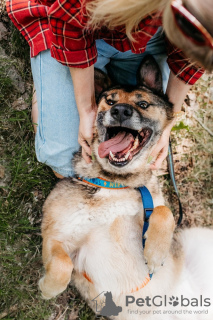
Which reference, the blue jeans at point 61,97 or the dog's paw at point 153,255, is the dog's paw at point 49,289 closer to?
the dog's paw at point 153,255

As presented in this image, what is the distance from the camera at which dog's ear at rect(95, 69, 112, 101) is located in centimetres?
291

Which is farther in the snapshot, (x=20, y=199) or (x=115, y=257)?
(x=20, y=199)

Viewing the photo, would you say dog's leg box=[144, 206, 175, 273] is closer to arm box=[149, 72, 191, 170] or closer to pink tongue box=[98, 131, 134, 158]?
arm box=[149, 72, 191, 170]

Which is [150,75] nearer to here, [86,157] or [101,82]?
[101,82]

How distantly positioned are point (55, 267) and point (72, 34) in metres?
1.82

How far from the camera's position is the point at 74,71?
2594 mm

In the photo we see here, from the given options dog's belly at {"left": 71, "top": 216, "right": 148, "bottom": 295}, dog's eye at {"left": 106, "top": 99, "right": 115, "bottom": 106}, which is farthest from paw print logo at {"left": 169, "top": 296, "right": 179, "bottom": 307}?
dog's eye at {"left": 106, "top": 99, "right": 115, "bottom": 106}

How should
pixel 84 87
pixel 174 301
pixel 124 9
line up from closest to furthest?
1. pixel 124 9
2. pixel 84 87
3. pixel 174 301

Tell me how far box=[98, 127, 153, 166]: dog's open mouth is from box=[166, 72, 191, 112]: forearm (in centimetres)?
56

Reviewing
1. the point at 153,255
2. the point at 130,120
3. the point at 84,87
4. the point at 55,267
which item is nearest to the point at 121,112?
the point at 130,120

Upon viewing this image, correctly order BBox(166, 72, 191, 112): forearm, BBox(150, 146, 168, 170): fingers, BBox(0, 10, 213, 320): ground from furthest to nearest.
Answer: BBox(0, 10, 213, 320): ground → BBox(150, 146, 168, 170): fingers → BBox(166, 72, 191, 112): forearm

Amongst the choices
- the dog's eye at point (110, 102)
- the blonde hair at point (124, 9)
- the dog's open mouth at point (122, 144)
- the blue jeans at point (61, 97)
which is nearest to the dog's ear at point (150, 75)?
the blue jeans at point (61, 97)

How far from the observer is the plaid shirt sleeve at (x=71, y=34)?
2.01m

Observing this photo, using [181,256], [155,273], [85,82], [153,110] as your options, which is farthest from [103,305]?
[85,82]
